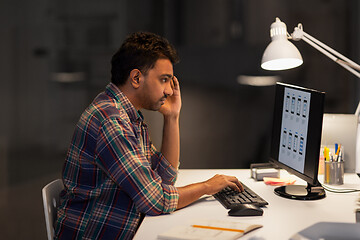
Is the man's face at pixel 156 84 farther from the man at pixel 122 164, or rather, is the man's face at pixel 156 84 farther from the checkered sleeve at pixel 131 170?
the checkered sleeve at pixel 131 170

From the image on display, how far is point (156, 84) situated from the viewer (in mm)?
1928

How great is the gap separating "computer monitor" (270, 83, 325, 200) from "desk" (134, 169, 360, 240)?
68 mm

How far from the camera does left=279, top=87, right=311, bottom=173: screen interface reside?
1.90m

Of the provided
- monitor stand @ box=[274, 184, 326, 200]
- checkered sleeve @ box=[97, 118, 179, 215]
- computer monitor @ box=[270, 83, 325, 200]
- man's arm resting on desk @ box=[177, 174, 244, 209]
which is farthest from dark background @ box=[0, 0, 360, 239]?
checkered sleeve @ box=[97, 118, 179, 215]

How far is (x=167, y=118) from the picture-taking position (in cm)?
232

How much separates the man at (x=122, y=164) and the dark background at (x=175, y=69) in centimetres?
112

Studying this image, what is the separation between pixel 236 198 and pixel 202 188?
14 centimetres

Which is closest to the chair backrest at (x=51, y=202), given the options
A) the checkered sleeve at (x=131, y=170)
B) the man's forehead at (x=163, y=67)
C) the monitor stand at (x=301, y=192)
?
the checkered sleeve at (x=131, y=170)

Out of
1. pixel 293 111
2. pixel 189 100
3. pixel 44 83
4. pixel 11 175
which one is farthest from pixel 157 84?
pixel 11 175

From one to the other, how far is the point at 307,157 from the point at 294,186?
0.24 m

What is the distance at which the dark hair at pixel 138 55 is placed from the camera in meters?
1.91

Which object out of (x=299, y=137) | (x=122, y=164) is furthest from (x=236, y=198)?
(x=122, y=164)

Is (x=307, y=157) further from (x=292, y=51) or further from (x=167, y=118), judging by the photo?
(x=167, y=118)

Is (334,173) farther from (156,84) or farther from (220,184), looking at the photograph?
(156,84)
